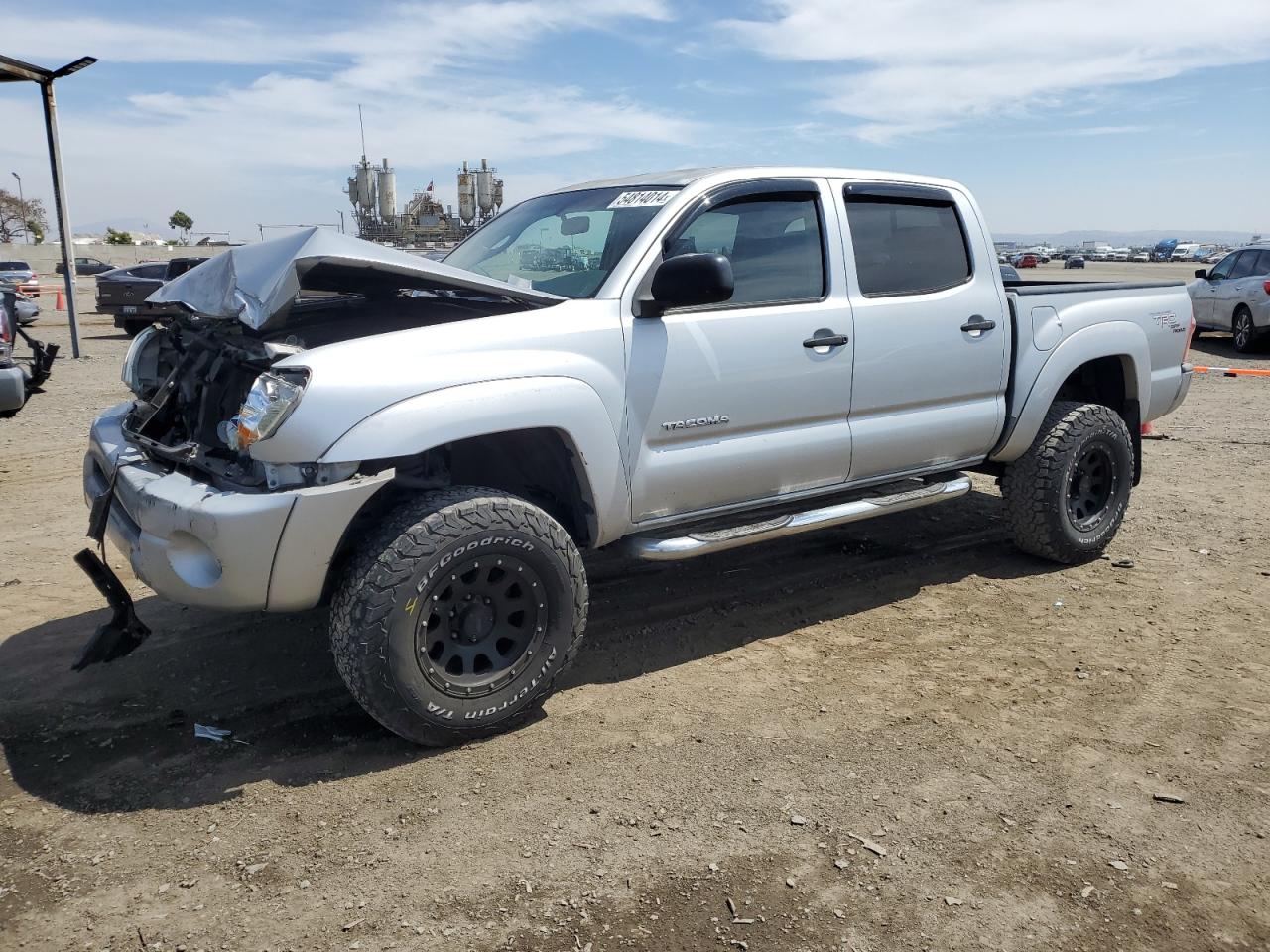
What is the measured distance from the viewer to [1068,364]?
5324mm

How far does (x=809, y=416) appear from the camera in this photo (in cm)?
438

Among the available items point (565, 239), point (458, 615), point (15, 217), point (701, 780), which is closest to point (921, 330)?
point (565, 239)

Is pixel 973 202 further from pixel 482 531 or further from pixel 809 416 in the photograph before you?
pixel 482 531

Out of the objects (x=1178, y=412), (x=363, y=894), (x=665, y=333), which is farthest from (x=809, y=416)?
(x=1178, y=412)

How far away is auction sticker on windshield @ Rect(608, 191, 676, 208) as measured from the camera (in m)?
4.19

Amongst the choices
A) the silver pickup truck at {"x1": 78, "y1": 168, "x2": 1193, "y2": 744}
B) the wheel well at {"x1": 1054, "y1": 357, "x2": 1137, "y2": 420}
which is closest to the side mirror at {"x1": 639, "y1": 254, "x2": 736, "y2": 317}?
the silver pickup truck at {"x1": 78, "y1": 168, "x2": 1193, "y2": 744}

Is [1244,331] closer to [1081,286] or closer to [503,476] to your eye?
[1081,286]

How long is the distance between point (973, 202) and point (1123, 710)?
2.69 meters

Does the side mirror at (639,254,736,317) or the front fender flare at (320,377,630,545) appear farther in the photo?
the side mirror at (639,254,736,317)

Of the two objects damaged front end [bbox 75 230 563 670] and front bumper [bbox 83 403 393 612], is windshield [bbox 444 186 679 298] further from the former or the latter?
front bumper [bbox 83 403 393 612]

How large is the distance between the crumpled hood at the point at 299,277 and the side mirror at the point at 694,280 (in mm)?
406

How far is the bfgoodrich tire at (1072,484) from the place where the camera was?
5.35 metres

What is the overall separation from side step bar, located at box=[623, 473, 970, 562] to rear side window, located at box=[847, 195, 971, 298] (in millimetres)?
949

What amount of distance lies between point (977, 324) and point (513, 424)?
2592 mm
